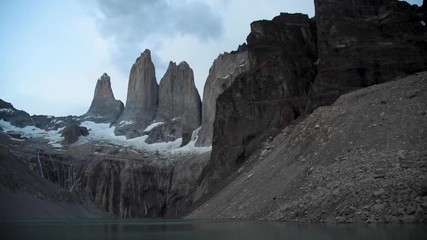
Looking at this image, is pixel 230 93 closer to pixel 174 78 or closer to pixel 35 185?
pixel 35 185

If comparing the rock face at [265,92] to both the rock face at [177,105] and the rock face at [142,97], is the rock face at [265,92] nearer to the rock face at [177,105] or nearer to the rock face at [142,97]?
the rock face at [177,105]

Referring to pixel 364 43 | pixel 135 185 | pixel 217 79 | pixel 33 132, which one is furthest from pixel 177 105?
pixel 364 43

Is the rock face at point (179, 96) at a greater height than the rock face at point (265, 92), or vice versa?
the rock face at point (179, 96)

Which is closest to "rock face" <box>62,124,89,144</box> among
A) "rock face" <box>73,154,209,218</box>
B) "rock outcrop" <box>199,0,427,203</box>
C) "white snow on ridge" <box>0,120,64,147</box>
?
"white snow on ridge" <box>0,120,64,147</box>

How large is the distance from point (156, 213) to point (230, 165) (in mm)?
61912

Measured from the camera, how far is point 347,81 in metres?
63.1

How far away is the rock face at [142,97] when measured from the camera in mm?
185625

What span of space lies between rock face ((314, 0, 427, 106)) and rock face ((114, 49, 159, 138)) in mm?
124947

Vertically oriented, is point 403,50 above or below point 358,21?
below

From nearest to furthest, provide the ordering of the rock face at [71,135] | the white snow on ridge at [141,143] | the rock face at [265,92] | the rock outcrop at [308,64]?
the rock outcrop at [308,64] → the rock face at [265,92] → the white snow on ridge at [141,143] → the rock face at [71,135]

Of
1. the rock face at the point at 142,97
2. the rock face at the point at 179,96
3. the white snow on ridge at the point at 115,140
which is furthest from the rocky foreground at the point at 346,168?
the rock face at the point at 142,97

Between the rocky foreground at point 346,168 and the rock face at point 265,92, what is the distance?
21.3ft

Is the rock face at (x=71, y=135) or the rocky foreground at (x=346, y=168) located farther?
the rock face at (x=71, y=135)

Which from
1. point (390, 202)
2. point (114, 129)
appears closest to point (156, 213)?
point (114, 129)
